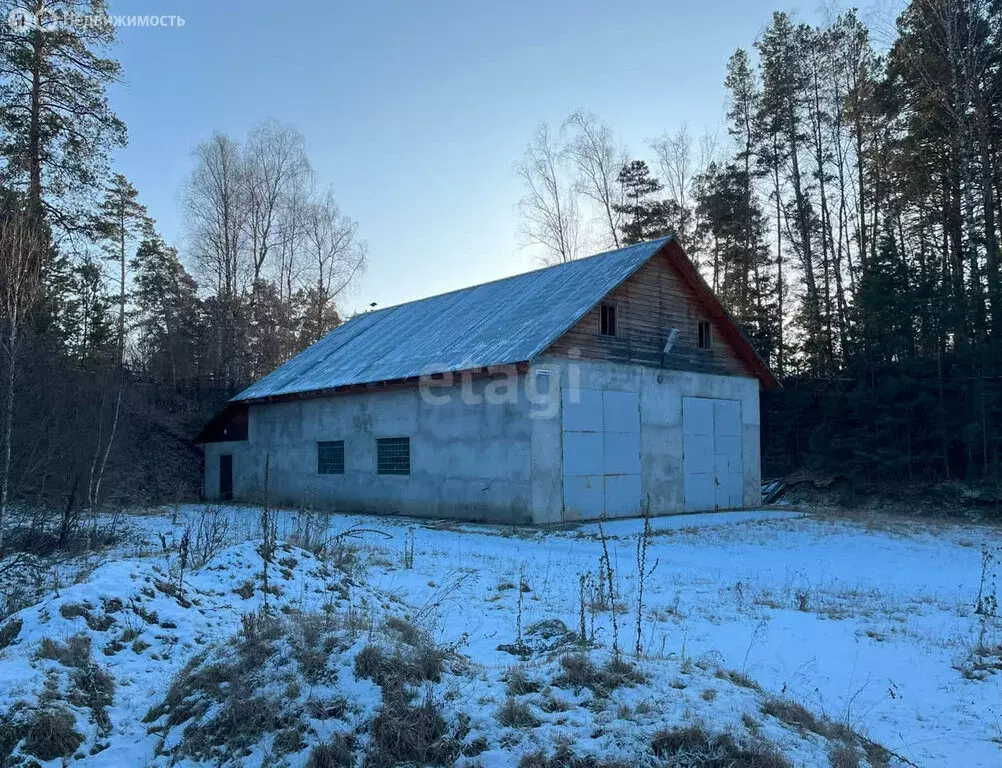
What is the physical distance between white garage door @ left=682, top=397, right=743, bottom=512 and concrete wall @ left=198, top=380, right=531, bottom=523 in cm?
615

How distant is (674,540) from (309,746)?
1257 centimetres

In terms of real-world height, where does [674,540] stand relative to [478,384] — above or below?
below

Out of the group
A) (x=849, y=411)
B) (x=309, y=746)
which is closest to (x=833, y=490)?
(x=849, y=411)

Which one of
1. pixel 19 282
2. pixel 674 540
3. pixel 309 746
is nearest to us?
pixel 309 746

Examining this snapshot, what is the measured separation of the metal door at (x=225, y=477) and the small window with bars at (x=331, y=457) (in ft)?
21.2

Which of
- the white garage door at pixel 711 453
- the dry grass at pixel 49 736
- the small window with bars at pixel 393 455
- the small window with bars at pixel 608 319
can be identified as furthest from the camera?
the white garage door at pixel 711 453

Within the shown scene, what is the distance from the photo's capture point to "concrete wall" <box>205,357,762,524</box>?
18.5 m

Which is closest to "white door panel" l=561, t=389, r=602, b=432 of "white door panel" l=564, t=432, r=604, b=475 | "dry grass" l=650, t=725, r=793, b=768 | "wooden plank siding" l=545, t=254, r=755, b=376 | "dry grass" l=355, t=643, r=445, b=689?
"white door panel" l=564, t=432, r=604, b=475

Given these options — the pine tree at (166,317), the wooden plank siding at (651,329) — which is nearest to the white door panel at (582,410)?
the wooden plank siding at (651,329)

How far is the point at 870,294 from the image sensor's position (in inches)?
1202

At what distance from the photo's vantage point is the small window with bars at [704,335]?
23359 millimetres

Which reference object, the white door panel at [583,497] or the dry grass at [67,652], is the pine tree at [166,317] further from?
the dry grass at [67,652]

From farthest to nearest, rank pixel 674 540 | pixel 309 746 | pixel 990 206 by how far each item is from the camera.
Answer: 1. pixel 990 206
2. pixel 674 540
3. pixel 309 746

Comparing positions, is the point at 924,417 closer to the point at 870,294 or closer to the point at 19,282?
the point at 870,294
